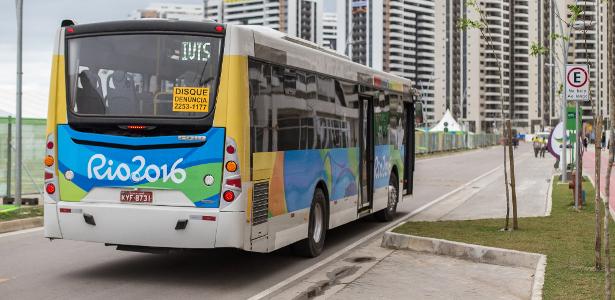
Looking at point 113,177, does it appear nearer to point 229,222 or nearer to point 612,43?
point 229,222

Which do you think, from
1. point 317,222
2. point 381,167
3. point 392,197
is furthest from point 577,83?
point 317,222

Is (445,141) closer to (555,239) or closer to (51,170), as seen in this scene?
(555,239)

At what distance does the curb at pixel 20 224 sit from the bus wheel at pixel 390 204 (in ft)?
21.2

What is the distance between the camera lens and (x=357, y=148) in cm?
1372

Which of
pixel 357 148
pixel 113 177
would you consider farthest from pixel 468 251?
pixel 113 177

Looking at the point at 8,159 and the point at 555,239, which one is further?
the point at 8,159

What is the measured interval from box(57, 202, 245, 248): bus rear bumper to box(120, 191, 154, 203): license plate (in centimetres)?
6

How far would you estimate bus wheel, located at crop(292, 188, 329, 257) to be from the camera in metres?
11.4

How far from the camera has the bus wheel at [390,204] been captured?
16578mm

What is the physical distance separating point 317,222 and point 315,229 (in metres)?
0.12

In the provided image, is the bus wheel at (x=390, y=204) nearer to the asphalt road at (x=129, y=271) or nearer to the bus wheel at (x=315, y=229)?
the asphalt road at (x=129, y=271)

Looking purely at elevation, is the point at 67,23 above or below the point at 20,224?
above

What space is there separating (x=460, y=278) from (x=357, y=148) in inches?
159

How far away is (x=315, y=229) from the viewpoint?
1172 centimetres
